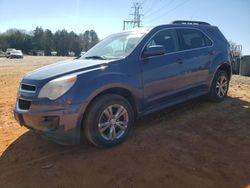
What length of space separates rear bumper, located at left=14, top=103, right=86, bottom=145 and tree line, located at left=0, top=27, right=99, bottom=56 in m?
80.5

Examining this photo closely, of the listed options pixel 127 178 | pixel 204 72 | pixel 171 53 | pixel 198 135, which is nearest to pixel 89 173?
pixel 127 178

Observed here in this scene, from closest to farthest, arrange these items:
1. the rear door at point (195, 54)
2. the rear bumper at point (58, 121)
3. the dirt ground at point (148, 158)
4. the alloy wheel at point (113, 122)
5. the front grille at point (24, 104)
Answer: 1. the dirt ground at point (148, 158)
2. the rear bumper at point (58, 121)
3. the front grille at point (24, 104)
4. the alloy wheel at point (113, 122)
5. the rear door at point (195, 54)

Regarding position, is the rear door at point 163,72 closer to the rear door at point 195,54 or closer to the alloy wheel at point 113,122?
the rear door at point 195,54

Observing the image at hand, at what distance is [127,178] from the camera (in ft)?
11.1

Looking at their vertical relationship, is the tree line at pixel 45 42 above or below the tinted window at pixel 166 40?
above

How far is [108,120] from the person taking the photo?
13.6ft

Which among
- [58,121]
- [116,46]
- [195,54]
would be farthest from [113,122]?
[195,54]

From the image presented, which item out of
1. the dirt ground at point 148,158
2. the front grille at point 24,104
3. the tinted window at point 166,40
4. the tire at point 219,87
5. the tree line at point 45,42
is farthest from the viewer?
the tree line at point 45,42

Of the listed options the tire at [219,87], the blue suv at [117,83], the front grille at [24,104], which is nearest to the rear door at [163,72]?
the blue suv at [117,83]

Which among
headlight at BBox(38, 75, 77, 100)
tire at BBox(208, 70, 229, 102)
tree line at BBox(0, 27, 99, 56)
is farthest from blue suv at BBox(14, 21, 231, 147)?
tree line at BBox(0, 27, 99, 56)

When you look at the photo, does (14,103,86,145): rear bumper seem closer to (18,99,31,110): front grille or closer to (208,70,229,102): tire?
(18,99,31,110): front grille

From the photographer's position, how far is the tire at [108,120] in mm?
3920

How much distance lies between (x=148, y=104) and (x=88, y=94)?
50.0 inches

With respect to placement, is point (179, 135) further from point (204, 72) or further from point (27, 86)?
point (27, 86)
